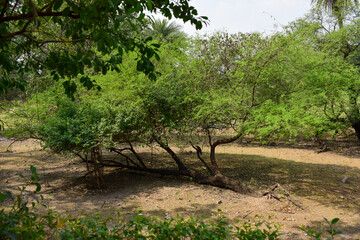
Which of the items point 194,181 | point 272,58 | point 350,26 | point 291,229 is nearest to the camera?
point 291,229

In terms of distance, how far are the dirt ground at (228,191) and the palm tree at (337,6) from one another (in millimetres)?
6684

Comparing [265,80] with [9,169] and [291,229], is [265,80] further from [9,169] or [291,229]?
[9,169]

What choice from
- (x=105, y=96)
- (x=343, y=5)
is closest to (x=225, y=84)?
(x=105, y=96)

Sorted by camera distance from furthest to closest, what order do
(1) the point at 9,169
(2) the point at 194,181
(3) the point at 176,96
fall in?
1. (1) the point at 9,169
2. (2) the point at 194,181
3. (3) the point at 176,96

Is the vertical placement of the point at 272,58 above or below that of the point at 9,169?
above

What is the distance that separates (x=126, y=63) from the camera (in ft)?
25.7

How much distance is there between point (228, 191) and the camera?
287 inches

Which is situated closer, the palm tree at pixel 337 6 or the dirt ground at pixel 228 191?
the dirt ground at pixel 228 191

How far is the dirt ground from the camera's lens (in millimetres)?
5633

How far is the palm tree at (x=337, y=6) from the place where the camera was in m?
13.1

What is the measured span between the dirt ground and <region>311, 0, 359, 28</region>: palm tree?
668 centimetres

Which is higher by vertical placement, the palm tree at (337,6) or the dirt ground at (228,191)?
the palm tree at (337,6)

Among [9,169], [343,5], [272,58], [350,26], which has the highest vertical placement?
[343,5]

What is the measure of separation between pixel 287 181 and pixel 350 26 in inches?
332
